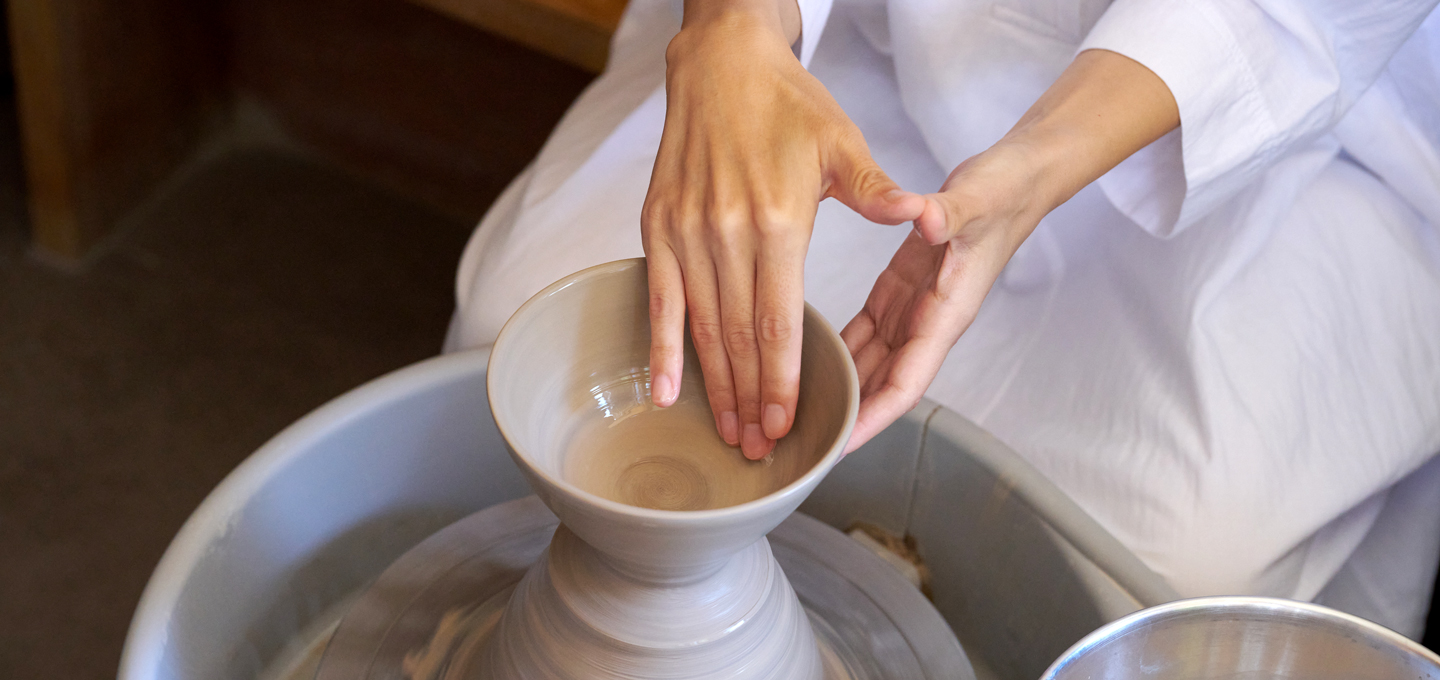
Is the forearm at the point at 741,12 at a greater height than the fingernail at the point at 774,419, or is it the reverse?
the forearm at the point at 741,12

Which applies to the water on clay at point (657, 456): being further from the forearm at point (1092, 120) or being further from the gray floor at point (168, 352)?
the gray floor at point (168, 352)

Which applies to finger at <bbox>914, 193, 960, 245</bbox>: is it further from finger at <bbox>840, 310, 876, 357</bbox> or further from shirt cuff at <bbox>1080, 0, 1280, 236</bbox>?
shirt cuff at <bbox>1080, 0, 1280, 236</bbox>

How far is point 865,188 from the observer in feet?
1.99

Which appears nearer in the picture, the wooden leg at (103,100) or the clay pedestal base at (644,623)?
the clay pedestal base at (644,623)

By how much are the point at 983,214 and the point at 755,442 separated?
0.20 m

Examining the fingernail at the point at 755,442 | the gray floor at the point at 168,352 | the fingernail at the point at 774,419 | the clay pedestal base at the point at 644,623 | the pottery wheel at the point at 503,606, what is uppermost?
the fingernail at the point at 774,419

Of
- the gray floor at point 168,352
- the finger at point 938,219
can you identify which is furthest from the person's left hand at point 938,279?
the gray floor at point 168,352

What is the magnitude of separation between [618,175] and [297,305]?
35.4 inches

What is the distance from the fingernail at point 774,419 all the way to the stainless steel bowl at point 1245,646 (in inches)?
7.7

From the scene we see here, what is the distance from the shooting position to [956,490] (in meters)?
0.81

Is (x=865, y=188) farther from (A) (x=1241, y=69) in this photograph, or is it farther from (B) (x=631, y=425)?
(A) (x=1241, y=69)

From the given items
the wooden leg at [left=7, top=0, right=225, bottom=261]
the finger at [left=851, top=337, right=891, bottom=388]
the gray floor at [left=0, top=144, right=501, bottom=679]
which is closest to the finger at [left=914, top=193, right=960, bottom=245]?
the finger at [left=851, top=337, right=891, bottom=388]

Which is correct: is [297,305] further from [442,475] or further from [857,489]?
[857,489]

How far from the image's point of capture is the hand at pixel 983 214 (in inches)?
26.1
